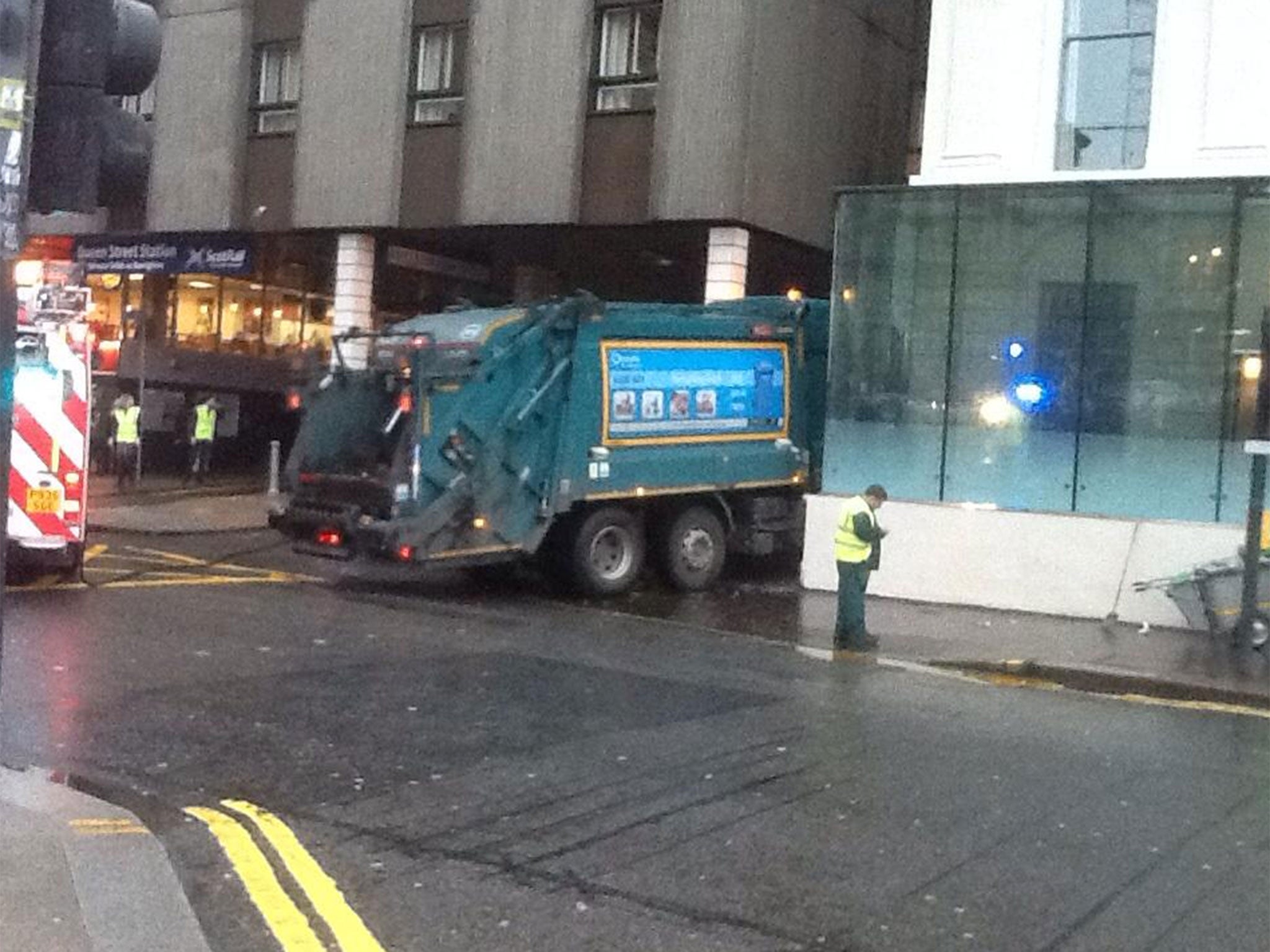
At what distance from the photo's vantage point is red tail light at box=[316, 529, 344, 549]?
15.4 meters

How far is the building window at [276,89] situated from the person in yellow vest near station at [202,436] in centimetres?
513

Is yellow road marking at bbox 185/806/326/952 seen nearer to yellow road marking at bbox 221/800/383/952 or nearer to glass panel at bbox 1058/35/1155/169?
yellow road marking at bbox 221/800/383/952

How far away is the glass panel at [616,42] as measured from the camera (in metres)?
22.6

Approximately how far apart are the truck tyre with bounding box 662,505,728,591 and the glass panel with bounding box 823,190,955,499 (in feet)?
4.80

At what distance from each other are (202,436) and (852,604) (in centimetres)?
1725

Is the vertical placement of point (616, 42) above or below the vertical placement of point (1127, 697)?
above

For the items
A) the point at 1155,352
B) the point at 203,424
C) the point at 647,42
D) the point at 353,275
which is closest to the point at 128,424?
the point at 203,424

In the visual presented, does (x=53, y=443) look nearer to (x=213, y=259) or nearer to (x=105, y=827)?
(x=105, y=827)

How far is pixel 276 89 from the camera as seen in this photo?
26.5 metres

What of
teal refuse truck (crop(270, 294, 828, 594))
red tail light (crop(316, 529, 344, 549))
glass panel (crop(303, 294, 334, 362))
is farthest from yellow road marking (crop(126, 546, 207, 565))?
glass panel (crop(303, 294, 334, 362))

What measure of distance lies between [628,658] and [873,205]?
303 inches

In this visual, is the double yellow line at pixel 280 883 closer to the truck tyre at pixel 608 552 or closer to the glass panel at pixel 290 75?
→ the truck tyre at pixel 608 552

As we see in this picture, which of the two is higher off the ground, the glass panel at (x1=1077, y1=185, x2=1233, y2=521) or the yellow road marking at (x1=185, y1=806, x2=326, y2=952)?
the glass panel at (x1=1077, y1=185, x2=1233, y2=521)

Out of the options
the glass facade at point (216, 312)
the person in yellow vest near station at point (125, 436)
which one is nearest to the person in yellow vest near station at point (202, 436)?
the person in yellow vest near station at point (125, 436)
